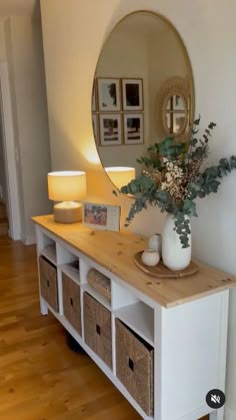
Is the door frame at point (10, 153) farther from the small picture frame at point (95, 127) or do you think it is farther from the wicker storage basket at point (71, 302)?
the wicker storage basket at point (71, 302)

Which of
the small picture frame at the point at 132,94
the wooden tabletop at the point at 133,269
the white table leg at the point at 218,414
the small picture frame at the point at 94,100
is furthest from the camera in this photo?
the small picture frame at the point at 94,100

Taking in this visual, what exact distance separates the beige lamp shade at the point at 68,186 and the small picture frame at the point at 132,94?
576mm


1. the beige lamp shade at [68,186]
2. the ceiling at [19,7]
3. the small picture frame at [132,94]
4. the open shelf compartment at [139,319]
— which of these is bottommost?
the open shelf compartment at [139,319]

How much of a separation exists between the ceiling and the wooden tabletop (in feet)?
7.40

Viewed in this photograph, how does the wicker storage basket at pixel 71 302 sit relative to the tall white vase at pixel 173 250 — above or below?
below

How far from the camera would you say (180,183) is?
1.56 metres

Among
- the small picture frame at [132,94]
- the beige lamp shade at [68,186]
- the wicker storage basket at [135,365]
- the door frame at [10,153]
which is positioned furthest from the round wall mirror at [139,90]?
the door frame at [10,153]

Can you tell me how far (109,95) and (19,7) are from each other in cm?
198

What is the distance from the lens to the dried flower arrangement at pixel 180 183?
1502 mm

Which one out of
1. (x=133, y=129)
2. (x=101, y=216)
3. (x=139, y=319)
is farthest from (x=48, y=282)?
(x=133, y=129)

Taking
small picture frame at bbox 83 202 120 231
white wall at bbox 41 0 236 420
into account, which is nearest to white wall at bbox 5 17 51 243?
white wall at bbox 41 0 236 420

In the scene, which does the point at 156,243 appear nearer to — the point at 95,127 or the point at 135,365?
the point at 135,365

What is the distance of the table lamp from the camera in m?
2.53

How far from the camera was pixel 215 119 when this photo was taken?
1615 millimetres
